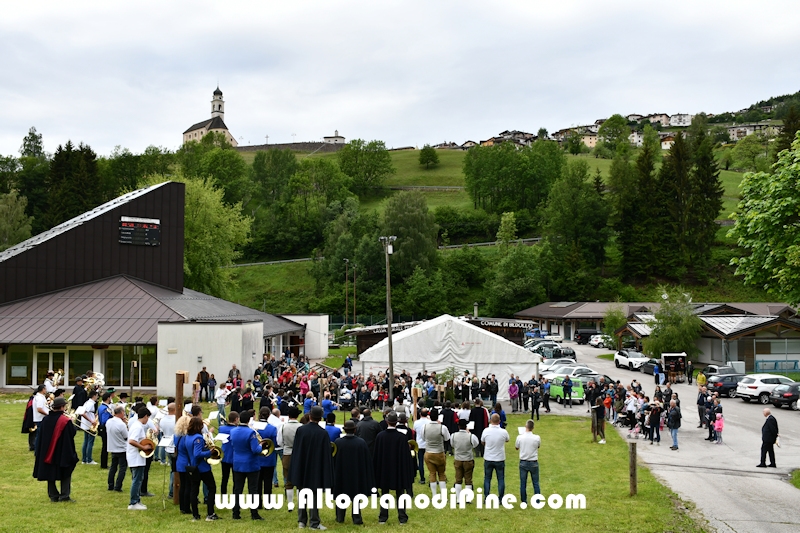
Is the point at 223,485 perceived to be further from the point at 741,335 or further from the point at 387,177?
the point at 387,177

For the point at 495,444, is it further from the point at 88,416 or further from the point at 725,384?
the point at 725,384

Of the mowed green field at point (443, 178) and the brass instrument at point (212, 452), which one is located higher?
the mowed green field at point (443, 178)

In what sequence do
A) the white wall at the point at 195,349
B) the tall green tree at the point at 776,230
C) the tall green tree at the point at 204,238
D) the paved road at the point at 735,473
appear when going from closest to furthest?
the paved road at the point at 735,473 → the tall green tree at the point at 776,230 → the white wall at the point at 195,349 → the tall green tree at the point at 204,238

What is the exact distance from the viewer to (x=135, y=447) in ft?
35.0

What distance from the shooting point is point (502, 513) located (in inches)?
450

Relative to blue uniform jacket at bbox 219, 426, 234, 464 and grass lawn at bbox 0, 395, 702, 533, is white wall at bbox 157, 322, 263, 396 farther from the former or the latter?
blue uniform jacket at bbox 219, 426, 234, 464

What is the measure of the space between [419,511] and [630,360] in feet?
114

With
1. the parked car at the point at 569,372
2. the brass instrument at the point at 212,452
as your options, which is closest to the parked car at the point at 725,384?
the parked car at the point at 569,372

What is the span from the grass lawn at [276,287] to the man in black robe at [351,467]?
64.3 metres

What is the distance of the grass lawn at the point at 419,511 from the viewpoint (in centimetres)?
991

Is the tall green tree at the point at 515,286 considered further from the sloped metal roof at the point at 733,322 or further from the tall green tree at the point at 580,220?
the sloped metal roof at the point at 733,322

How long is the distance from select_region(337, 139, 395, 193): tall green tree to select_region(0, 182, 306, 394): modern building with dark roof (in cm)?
7528

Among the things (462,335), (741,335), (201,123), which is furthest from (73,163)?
(201,123)

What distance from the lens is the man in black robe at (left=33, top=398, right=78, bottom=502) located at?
10758 millimetres
